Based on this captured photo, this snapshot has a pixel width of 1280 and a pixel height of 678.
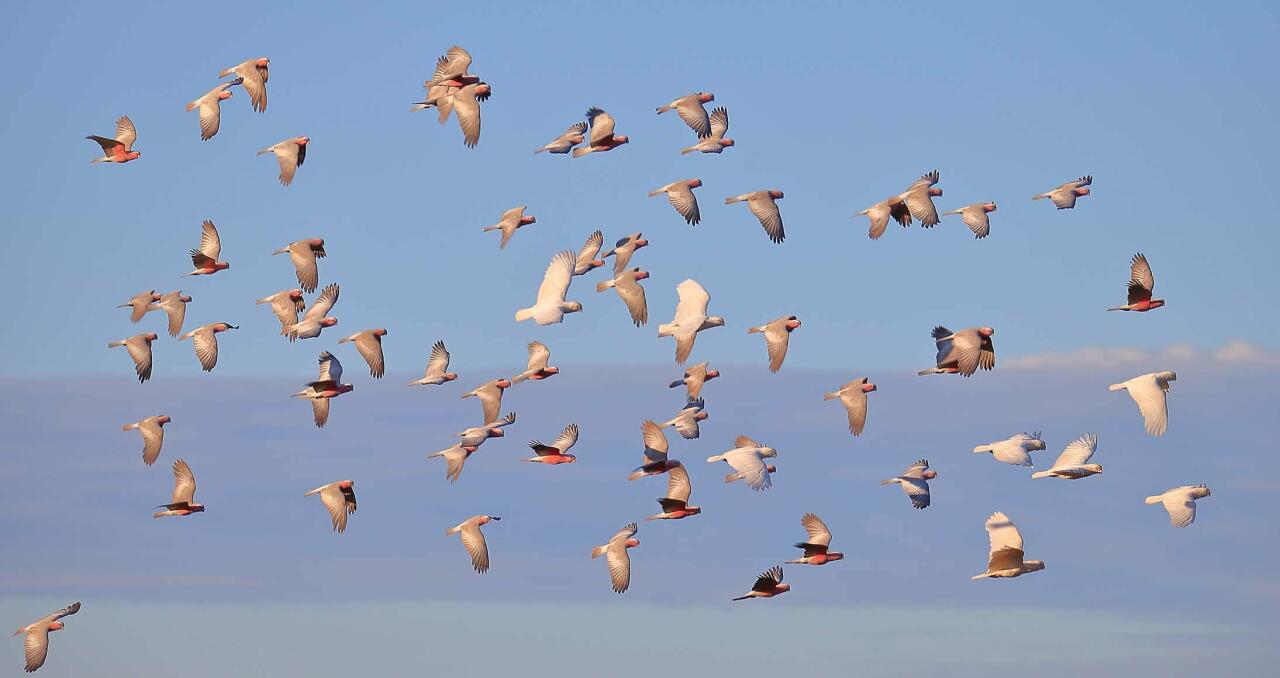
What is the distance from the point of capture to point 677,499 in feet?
309

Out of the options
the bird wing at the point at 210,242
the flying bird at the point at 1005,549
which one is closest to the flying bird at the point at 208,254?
the bird wing at the point at 210,242

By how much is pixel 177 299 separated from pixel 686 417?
67.7ft

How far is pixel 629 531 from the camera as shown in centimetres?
9662

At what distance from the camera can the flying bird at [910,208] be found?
95812mm

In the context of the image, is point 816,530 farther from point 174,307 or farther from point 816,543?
point 174,307

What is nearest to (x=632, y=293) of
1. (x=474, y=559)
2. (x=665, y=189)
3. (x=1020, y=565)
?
(x=665, y=189)

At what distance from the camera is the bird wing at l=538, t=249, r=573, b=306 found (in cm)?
9569

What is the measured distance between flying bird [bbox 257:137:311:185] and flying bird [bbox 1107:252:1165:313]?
30.9 meters

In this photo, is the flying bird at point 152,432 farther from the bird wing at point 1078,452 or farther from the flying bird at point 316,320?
the bird wing at point 1078,452

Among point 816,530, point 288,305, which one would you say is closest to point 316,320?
point 288,305

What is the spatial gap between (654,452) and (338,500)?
11.7 m

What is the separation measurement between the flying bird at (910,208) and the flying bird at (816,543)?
437 inches

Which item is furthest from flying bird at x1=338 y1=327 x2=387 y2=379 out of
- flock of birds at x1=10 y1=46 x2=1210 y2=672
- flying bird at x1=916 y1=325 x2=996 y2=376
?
flying bird at x1=916 y1=325 x2=996 y2=376

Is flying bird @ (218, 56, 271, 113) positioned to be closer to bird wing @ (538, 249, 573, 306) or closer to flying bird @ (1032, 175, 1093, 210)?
bird wing @ (538, 249, 573, 306)
